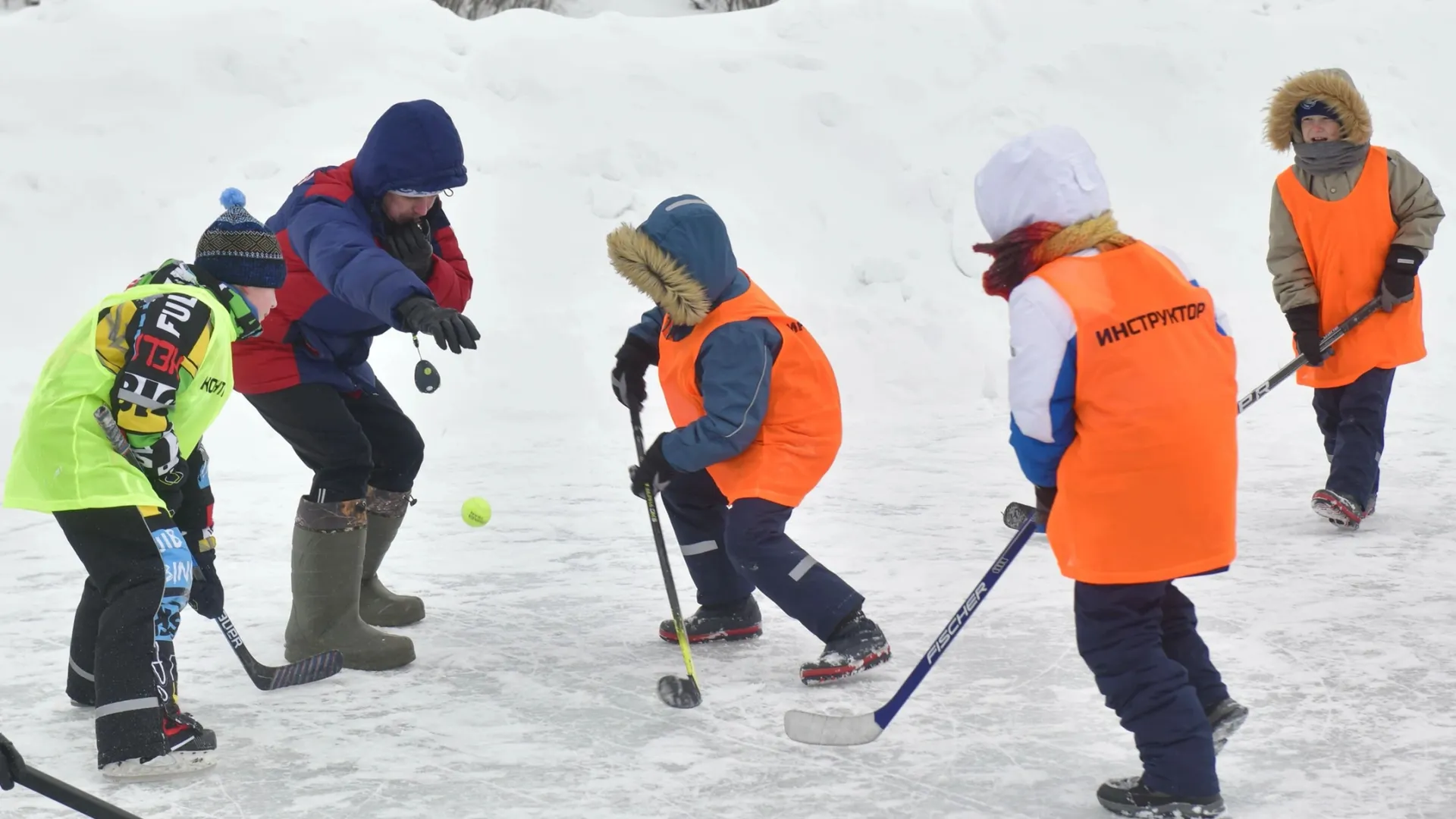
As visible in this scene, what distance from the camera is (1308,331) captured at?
4.54m

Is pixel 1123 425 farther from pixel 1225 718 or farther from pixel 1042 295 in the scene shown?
pixel 1225 718

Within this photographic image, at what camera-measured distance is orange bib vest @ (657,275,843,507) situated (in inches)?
130

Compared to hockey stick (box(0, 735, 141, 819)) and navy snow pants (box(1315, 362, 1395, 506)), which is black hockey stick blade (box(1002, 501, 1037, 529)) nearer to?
hockey stick (box(0, 735, 141, 819))

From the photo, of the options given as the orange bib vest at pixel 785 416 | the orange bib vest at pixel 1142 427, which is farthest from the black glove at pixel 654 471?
the orange bib vest at pixel 1142 427

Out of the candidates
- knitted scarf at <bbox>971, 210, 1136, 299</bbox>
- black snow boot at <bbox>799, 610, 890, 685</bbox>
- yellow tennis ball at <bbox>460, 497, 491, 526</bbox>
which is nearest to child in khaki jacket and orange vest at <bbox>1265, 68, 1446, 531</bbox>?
black snow boot at <bbox>799, 610, 890, 685</bbox>

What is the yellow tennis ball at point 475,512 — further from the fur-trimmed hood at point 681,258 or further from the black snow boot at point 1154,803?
the black snow boot at point 1154,803

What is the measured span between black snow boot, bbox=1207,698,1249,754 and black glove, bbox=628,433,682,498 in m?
1.30

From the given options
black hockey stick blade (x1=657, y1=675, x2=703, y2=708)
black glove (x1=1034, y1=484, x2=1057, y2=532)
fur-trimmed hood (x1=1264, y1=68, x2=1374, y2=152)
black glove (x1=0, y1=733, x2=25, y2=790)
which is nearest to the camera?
black glove (x1=0, y1=733, x2=25, y2=790)

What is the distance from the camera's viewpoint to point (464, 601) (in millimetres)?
4012

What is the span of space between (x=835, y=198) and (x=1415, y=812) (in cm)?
678

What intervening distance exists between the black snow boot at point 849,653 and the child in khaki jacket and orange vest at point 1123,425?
2.81ft

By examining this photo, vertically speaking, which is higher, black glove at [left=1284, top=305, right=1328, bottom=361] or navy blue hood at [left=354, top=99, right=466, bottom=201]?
navy blue hood at [left=354, top=99, right=466, bottom=201]

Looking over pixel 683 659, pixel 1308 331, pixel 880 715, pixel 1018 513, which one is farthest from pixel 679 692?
pixel 1308 331

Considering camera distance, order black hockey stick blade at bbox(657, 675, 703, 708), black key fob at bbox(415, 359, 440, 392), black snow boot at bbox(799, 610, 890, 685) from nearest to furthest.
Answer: black hockey stick blade at bbox(657, 675, 703, 708) < black snow boot at bbox(799, 610, 890, 685) < black key fob at bbox(415, 359, 440, 392)
